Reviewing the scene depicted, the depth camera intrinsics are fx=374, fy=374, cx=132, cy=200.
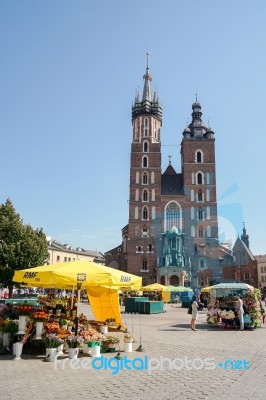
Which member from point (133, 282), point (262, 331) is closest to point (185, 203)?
point (262, 331)

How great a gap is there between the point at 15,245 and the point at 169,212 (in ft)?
130

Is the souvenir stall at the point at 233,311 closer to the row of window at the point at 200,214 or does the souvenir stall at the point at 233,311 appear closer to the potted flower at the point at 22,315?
the potted flower at the point at 22,315

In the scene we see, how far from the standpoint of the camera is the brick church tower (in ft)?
205

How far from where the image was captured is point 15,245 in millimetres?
29969

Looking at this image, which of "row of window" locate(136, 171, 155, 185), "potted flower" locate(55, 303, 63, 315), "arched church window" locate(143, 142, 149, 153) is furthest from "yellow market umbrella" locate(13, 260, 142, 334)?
"arched church window" locate(143, 142, 149, 153)

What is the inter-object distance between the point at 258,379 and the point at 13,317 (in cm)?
778

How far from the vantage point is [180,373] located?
28.1 feet

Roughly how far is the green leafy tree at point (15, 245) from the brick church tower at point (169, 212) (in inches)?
1302

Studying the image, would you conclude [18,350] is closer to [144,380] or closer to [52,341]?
[52,341]

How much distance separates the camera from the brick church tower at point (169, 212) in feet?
205

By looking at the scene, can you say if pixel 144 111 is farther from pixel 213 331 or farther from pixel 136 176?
pixel 213 331

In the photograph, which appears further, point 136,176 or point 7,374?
point 136,176

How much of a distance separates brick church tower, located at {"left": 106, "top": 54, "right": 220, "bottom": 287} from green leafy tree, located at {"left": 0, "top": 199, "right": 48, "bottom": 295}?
108ft

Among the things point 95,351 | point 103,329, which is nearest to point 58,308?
point 103,329
